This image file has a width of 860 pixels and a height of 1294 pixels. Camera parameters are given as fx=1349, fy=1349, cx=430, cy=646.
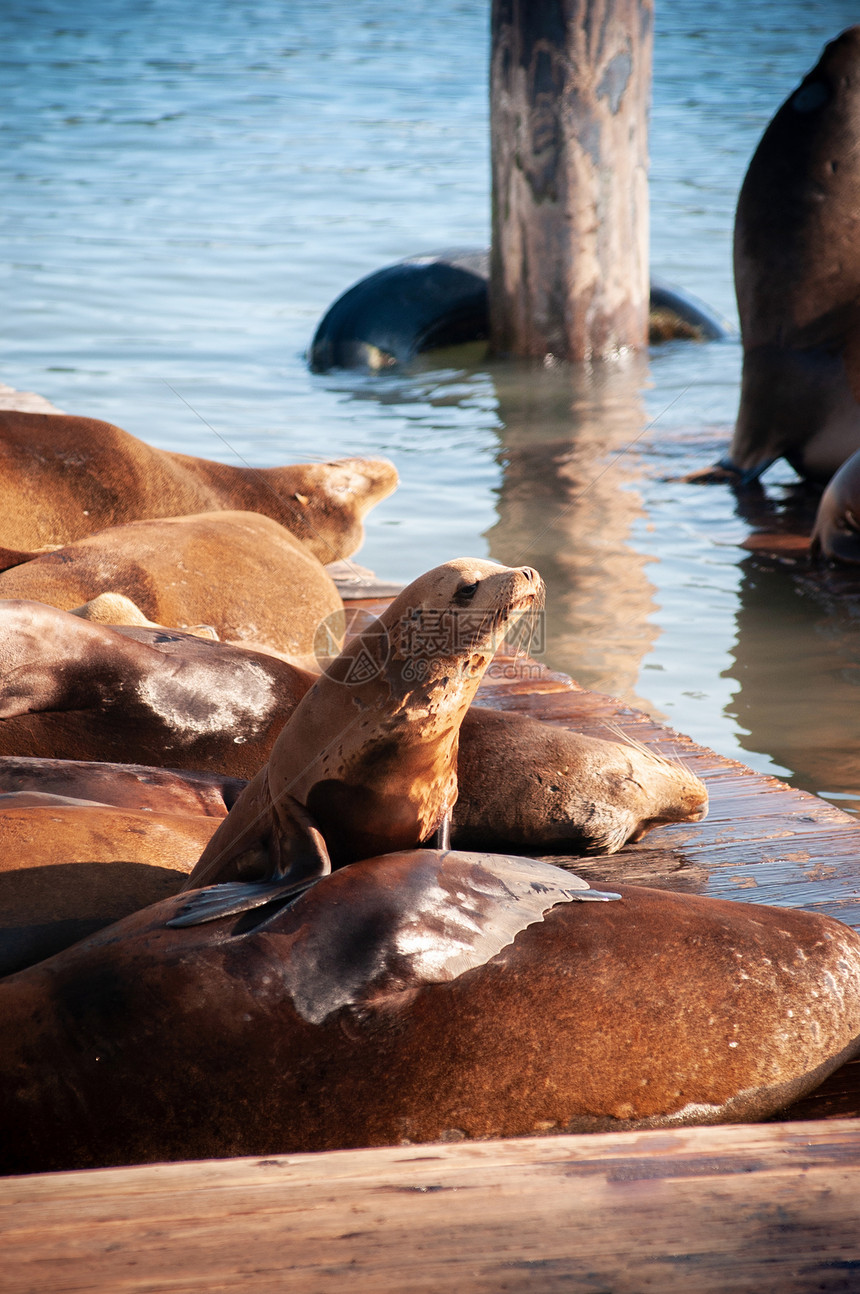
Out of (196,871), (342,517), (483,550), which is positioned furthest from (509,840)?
(483,550)

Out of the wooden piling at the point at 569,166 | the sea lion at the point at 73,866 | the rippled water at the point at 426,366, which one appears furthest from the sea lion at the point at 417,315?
the sea lion at the point at 73,866

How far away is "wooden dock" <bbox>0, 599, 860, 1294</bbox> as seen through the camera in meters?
1.36

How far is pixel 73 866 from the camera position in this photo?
2.51 meters

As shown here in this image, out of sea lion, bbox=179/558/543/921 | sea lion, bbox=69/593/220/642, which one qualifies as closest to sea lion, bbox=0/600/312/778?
sea lion, bbox=69/593/220/642

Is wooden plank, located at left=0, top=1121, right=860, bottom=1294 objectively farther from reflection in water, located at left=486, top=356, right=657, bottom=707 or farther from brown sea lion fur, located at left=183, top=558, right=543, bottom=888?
reflection in water, located at left=486, top=356, right=657, bottom=707

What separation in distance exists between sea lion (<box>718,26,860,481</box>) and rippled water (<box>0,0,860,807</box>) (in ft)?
1.85

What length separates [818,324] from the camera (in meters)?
7.58

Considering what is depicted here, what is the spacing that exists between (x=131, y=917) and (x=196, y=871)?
1.14 ft

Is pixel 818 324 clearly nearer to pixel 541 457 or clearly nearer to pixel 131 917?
pixel 541 457

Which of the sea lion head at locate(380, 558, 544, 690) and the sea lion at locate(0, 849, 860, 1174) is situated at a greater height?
the sea lion head at locate(380, 558, 544, 690)

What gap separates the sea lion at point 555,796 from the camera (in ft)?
10.5

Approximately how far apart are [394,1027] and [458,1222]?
0.63m

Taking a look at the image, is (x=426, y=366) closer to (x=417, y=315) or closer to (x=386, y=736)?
(x=417, y=315)

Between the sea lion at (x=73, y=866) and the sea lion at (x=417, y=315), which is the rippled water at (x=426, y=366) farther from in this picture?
the sea lion at (x=73, y=866)
